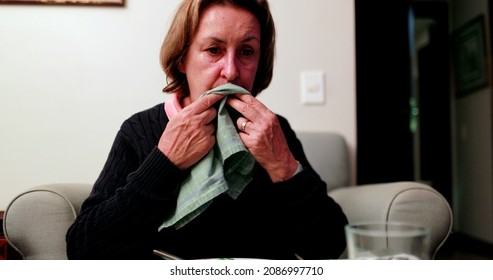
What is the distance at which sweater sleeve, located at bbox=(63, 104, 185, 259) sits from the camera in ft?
2.07

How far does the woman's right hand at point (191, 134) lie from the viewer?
0.66 m

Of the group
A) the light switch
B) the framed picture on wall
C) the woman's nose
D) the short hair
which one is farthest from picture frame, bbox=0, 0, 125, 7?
the light switch

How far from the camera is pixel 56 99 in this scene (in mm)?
769

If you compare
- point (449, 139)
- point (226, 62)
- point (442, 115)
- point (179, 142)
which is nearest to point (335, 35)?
point (226, 62)

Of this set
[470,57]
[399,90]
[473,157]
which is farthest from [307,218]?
[399,90]

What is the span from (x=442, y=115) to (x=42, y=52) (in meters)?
1.39

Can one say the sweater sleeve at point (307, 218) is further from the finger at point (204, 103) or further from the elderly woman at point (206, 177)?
the finger at point (204, 103)

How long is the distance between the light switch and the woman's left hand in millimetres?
232

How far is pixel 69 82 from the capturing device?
773 mm

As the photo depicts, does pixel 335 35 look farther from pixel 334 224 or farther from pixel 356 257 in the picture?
pixel 356 257

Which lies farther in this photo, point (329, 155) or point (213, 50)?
point (329, 155)

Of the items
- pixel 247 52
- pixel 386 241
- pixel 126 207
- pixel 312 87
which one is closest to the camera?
pixel 386 241

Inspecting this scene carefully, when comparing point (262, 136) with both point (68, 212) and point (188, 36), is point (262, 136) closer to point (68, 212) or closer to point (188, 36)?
point (188, 36)

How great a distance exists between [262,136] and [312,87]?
270 mm
